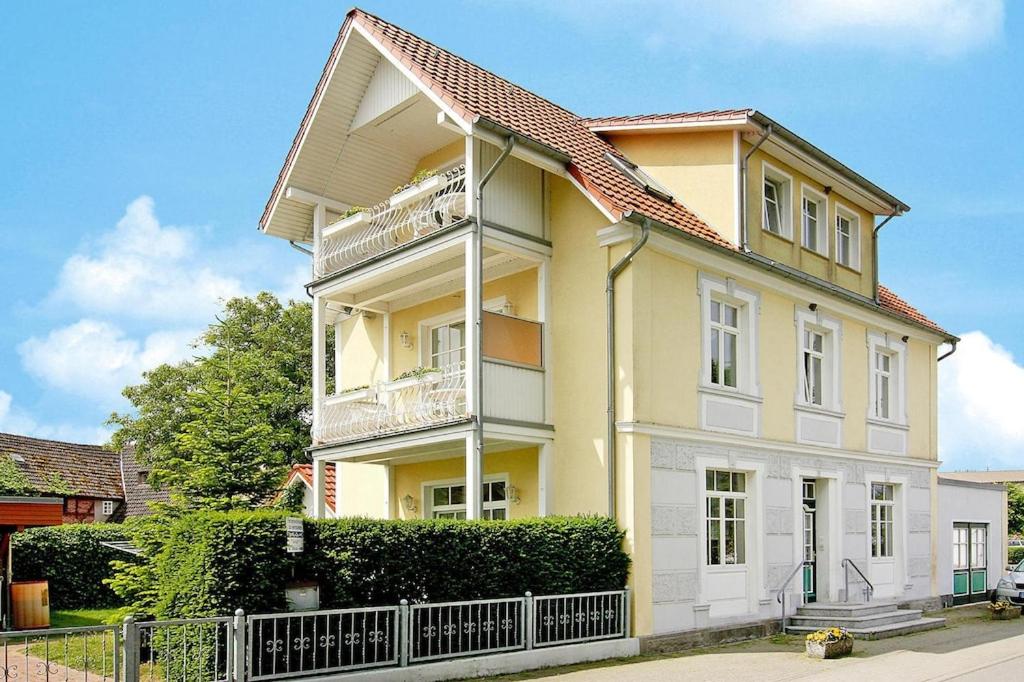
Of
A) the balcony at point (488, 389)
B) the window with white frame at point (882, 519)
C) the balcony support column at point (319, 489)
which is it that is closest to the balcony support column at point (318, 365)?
the balcony support column at point (319, 489)

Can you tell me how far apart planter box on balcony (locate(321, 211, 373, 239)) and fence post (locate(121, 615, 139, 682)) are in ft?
31.0

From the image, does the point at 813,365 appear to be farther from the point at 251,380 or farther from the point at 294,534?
the point at 251,380

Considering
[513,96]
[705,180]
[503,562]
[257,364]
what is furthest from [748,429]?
[257,364]

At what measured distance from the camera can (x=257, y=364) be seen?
37.3m

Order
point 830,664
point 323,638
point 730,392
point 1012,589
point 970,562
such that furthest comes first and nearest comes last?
point 970,562 < point 1012,589 < point 730,392 < point 830,664 < point 323,638

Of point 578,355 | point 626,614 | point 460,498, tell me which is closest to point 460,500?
point 460,498

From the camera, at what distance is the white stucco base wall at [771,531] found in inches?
631

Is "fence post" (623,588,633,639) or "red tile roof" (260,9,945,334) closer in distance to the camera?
"fence post" (623,588,633,639)

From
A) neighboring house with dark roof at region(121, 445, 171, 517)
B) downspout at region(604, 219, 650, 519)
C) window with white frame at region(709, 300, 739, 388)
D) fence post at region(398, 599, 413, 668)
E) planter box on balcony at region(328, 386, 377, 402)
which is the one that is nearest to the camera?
fence post at region(398, 599, 413, 668)

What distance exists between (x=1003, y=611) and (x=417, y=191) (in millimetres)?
14807

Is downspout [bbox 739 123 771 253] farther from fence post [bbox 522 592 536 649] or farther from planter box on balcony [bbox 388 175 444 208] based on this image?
fence post [bbox 522 592 536 649]

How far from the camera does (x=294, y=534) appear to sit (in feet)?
38.6

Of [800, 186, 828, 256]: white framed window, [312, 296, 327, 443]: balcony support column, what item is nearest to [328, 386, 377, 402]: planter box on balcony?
[312, 296, 327, 443]: balcony support column

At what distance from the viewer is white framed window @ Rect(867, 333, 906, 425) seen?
22125 mm
